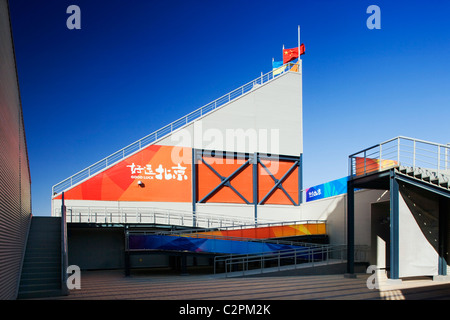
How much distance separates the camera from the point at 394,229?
38.6 feet

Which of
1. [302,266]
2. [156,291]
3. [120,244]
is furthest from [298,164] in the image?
[156,291]

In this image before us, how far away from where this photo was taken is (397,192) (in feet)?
38.7

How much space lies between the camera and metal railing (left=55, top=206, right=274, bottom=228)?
60.7ft

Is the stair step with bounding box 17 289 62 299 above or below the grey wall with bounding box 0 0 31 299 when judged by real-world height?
below

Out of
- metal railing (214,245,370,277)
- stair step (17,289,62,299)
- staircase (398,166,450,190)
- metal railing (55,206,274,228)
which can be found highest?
staircase (398,166,450,190)

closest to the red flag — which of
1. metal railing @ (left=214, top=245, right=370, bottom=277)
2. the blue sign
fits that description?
the blue sign

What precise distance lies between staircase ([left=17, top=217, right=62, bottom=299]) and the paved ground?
26.0 inches

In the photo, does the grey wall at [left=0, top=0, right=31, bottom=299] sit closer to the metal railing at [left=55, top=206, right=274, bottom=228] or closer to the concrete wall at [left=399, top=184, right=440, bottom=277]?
the metal railing at [left=55, top=206, right=274, bottom=228]

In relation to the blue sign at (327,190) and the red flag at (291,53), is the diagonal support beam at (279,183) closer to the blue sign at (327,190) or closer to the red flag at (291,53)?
the blue sign at (327,190)

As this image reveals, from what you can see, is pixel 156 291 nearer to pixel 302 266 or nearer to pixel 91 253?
pixel 302 266

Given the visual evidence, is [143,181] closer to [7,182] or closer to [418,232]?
[7,182]

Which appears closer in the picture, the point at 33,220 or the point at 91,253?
the point at 33,220

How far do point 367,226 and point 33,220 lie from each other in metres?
13.6

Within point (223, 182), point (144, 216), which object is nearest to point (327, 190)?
point (223, 182)
